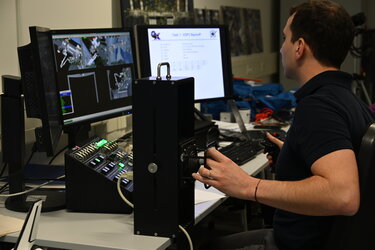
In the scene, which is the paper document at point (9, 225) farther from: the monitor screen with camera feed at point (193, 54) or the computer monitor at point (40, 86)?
the monitor screen with camera feed at point (193, 54)

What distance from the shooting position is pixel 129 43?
219cm

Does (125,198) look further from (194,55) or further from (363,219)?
(194,55)

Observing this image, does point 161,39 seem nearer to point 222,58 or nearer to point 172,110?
point 222,58

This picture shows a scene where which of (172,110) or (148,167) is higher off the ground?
(172,110)

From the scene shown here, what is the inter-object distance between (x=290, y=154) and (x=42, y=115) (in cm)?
73

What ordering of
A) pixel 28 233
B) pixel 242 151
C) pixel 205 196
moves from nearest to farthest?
1. pixel 28 233
2. pixel 205 196
3. pixel 242 151

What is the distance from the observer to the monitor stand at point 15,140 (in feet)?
5.32

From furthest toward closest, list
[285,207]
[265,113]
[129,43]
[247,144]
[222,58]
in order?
[265,113], [222,58], [247,144], [129,43], [285,207]

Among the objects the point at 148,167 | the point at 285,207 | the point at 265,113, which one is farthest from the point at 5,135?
the point at 265,113

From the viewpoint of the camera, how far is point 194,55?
255 centimetres

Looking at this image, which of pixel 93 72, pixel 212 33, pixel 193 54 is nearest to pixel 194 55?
pixel 193 54

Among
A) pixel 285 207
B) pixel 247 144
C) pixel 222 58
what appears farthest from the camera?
pixel 222 58

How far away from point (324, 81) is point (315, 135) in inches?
9.1

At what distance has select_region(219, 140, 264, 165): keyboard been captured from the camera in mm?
2170
